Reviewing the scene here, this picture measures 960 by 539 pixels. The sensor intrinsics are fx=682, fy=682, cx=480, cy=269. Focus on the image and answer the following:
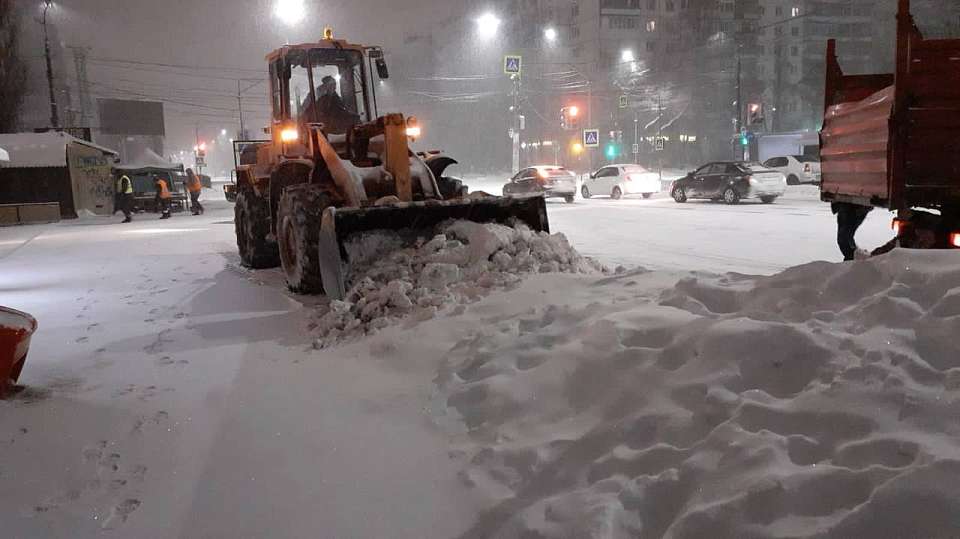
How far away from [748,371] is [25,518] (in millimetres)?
3611

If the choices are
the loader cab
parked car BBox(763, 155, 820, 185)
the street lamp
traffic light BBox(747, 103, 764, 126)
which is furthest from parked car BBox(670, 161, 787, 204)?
traffic light BBox(747, 103, 764, 126)

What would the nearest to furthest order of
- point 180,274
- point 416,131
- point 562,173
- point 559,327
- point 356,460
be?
point 356,460 → point 559,327 → point 416,131 → point 180,274 → point 562,173

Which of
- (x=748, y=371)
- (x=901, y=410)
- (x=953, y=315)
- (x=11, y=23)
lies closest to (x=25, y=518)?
(x=748, y=371)

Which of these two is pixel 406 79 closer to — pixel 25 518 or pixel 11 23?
pixel 11 23

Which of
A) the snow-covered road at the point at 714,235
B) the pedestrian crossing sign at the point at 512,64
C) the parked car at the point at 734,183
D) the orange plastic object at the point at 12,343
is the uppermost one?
the pedestrian crossing sign at the point at 512,64

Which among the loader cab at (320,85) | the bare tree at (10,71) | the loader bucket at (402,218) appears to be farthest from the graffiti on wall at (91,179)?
the loader bucket at (402,218)

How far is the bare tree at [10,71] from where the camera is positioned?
122ft

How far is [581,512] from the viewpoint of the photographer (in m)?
2.90

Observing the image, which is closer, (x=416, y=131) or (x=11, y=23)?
(x=416, y=131)

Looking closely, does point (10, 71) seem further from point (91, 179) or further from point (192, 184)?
point (192, 184)

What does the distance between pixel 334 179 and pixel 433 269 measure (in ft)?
7.55

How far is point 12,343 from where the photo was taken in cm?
472

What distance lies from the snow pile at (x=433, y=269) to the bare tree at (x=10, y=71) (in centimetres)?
3983

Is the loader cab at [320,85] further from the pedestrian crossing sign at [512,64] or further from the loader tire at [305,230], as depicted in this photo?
the pedestrian crossing sign at [512,64]
